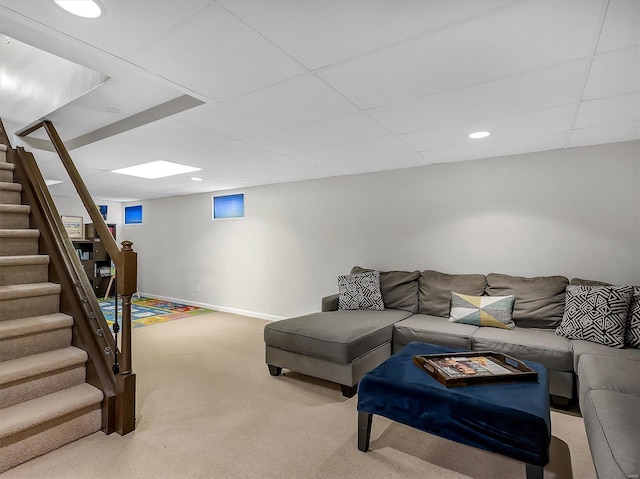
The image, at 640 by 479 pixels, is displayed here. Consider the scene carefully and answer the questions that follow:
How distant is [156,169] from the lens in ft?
14.3

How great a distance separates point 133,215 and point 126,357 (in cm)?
647

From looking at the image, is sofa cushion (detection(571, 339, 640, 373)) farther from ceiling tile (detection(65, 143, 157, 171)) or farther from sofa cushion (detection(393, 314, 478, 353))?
ceiling tile (detection(65, 143, 157, 171))

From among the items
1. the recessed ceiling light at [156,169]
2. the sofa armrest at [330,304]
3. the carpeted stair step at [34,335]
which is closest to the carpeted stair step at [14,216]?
the carpeted stair step at [34,335]

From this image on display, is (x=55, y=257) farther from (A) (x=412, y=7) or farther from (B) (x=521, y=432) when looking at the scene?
(B) (x=521, y=432)

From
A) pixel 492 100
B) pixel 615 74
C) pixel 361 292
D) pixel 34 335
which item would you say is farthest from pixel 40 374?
pixel 615 74

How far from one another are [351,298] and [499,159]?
2.17 m

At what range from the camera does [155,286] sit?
288 inches

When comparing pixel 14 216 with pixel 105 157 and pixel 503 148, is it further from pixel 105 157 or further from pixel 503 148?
pixel 503 148

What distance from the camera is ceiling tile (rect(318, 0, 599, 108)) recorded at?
1.39 meters

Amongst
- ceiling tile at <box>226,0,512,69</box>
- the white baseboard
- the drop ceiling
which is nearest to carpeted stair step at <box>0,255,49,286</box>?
the drop ceiling

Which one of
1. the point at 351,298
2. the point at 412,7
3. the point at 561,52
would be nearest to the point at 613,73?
the point at 561,52

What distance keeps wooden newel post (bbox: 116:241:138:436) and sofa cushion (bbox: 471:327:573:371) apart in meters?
2.56

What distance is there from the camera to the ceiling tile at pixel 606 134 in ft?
8.84

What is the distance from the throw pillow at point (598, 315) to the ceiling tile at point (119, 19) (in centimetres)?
322
